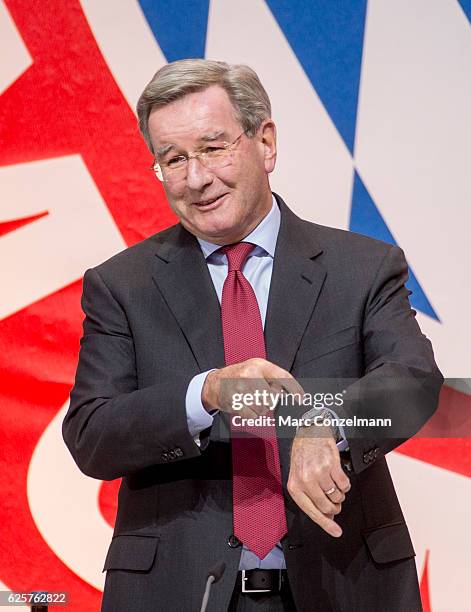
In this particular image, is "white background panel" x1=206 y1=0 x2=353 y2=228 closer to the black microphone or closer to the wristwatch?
the wristwatch

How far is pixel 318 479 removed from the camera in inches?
52.7

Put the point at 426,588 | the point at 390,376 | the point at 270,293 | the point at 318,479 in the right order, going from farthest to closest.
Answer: the point at 426,588, the point at 270,293, the point at 390,376, the point at 318,479

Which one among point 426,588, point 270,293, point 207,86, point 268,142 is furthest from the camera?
point 426,588

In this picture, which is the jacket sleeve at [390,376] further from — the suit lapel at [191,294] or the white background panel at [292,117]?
the white background panel at [292,117]

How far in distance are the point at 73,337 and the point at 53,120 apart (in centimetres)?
59

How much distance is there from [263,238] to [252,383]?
527mm

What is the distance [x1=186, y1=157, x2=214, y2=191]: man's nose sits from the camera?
5.73 ft

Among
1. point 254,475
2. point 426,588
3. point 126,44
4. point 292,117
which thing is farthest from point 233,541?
point 126,44

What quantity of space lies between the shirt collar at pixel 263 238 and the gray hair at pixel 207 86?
17 centimetres

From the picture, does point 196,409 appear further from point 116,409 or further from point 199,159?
point 199,159

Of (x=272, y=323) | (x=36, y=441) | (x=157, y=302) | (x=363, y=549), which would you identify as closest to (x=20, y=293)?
(x=36, y=441)

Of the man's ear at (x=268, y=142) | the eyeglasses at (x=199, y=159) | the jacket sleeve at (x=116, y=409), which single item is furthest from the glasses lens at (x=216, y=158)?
the jacket sleeve at (x=116, y=409)

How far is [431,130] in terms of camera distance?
257 centimetres

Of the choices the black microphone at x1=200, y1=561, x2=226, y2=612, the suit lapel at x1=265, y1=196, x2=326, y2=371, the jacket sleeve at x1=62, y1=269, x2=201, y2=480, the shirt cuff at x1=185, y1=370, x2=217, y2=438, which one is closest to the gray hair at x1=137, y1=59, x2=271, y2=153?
the suit lapel at x1=265, y1=196, x2=326, y2=371
